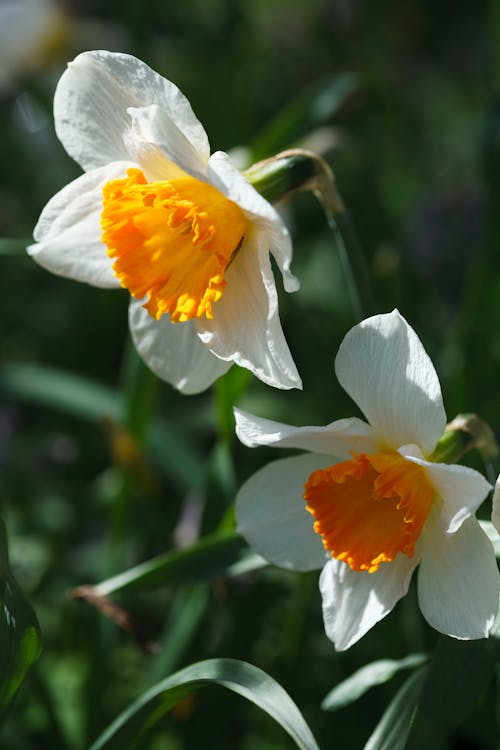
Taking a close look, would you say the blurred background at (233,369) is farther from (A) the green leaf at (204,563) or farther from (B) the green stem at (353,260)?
(B) the green stem at (353,260)

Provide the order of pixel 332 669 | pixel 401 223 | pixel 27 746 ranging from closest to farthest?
pixel 27 746 → pixel 332 669 → pixel 401 223

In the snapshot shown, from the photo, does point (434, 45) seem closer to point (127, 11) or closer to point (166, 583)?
point (127, 11)

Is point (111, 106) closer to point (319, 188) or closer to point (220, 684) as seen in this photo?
point (319, 188)

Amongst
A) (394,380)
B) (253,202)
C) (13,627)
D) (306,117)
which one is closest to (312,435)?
→ (394,380)

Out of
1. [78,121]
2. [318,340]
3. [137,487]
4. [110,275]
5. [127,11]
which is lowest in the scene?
[137,487]

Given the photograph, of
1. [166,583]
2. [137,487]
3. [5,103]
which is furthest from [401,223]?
[166,583]

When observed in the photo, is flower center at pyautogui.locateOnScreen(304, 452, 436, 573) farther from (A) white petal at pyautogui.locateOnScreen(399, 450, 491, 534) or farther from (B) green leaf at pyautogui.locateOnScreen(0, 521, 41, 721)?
(B) green leaf at pyautogui.locateOnScreen(0, 521, 41, 721)
